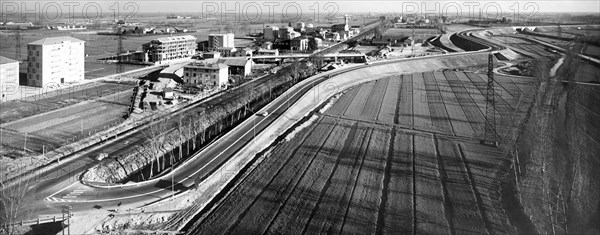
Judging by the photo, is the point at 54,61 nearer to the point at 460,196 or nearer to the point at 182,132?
the point at 182,132

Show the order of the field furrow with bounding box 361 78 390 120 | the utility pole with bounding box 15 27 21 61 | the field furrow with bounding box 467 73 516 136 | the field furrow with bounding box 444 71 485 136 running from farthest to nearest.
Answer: the utility pole with bounding box 15 27 21 61, the field furrow with bounding box 361 78 390 120, the field furrow with bounding box 444 71 485 136, the field furrow with bounding box 467 73 516 136

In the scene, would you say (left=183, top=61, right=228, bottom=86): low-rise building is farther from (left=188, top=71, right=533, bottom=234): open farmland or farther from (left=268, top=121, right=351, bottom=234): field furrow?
(left=268, top=121, right=351, bottom=234): field furrow

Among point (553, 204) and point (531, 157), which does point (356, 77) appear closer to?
point (531, 157)

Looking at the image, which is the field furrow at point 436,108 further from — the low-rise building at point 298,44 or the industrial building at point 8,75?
Answer: the low-rise building at point 298,44

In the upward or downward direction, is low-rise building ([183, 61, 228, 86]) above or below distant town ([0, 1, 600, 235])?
above

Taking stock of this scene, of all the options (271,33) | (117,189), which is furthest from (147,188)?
(271,33)

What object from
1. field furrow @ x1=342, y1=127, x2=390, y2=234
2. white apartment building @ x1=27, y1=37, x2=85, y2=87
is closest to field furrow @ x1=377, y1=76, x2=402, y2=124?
field furrow @ x1=342, y1=127, x2=390, y2=234
